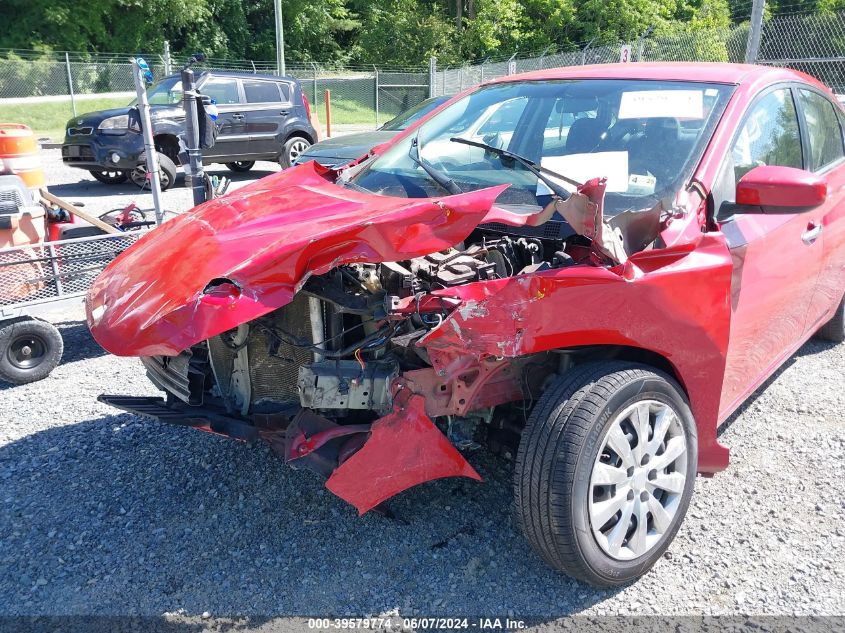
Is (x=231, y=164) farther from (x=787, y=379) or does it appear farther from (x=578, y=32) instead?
(x=578, y=32)

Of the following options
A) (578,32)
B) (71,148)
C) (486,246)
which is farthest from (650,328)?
(578,32)

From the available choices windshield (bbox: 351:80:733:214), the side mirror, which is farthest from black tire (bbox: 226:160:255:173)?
the side mirror

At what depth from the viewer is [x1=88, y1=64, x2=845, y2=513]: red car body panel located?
7.88ft

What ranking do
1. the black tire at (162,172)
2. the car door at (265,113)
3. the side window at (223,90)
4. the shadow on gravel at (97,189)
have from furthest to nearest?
the car door at (265,113)
the side window at (223,90)
the shadow on gravel at (97,189)
the black tire at (162,172)

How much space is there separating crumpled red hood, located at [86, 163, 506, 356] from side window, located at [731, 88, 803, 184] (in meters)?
1.23

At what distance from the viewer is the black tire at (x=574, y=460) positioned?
A: 2.45 metres

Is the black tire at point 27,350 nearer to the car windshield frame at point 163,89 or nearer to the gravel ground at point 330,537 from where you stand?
the gravel ground at point 330,537

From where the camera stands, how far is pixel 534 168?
122 inches

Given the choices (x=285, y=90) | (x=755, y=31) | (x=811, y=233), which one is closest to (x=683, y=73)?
(x=811, y=233)

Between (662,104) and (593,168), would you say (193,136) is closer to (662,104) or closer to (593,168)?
(593,168)

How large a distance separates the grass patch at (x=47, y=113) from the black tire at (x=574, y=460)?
71.1 ft

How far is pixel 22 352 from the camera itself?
185 inches

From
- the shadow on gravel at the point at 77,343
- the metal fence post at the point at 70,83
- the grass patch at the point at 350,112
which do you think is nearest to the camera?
the shadow on gravel at the point at 77,343

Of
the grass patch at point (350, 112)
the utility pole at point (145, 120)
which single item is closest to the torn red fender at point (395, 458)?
the utility pole at point (145, 120)
